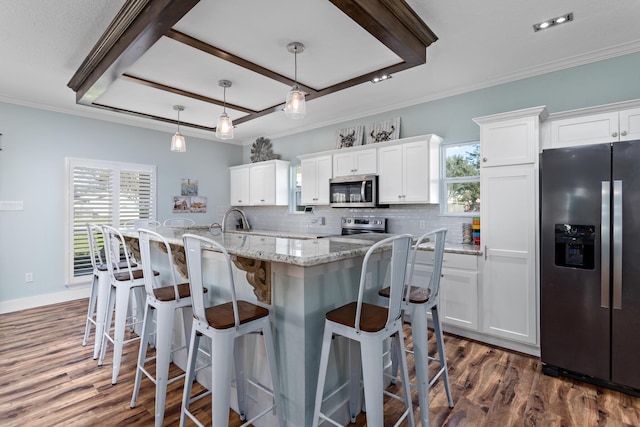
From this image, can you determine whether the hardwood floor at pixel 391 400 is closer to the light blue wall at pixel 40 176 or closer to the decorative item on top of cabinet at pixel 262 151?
the light blue wall at pixel 40 176

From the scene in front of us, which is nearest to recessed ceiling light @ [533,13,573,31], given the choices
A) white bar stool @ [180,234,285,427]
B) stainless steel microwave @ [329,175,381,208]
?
stainless steel microwave @ [329,175,381,208]

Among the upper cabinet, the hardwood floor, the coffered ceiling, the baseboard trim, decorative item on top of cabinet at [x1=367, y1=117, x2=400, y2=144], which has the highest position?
the coffered ceiling

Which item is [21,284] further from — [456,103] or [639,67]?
[639,67]

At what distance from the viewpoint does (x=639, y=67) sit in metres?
2.80

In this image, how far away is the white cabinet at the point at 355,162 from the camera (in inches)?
168

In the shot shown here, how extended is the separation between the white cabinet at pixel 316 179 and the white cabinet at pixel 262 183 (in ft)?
1.99

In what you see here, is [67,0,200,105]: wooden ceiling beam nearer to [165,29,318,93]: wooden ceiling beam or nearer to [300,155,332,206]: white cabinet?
[165,29,318,93]: wooden ceiling beam

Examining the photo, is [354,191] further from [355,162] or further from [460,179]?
[460,179]

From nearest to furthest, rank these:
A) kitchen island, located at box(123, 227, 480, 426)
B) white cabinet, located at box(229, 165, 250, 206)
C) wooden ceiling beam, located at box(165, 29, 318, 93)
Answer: kitchen island, located at box(123, 227, 480, 426)
wooden ceiling beam, located at box(165, 29, 318, 93)
white cabinet, located at box(229, 165, 250, 206)

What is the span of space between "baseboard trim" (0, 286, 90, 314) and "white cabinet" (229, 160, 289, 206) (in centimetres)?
279

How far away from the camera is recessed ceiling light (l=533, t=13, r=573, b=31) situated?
2.38m

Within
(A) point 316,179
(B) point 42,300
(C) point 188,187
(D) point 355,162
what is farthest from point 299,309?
(C) point 188,187

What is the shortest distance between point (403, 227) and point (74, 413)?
11.7 ft

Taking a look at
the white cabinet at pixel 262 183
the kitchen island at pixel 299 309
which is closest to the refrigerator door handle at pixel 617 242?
the kitchen island at pixel 299 309
